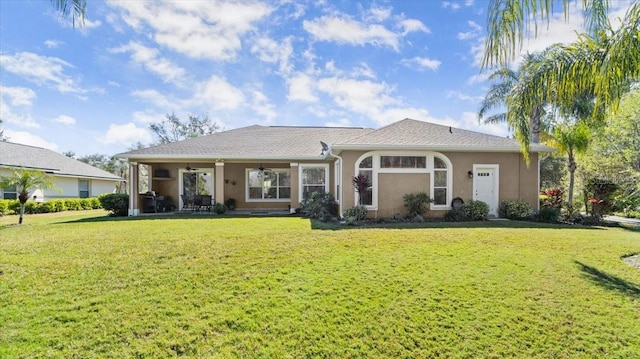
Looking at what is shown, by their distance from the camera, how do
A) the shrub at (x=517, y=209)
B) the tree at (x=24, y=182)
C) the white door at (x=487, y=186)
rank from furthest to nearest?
the white door at (x=487, y=186), the shrub at (x=517, y=209), the tree at (x=24, y=182)

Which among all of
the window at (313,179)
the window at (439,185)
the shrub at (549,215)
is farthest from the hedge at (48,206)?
the shrub at (549,215)

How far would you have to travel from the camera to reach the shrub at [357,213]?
11.4 meters

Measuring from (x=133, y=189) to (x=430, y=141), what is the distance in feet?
44.9

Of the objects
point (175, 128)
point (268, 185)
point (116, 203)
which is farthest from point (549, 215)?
point (175, 128)

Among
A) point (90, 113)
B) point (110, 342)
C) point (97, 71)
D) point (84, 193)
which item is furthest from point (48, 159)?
point (110, 342)

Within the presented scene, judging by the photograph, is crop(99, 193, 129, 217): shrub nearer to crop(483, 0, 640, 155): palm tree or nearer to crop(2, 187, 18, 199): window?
crop(2, 187, 18, 199): window

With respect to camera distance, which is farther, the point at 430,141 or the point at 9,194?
the point at 9,194

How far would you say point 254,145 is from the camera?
16.0m

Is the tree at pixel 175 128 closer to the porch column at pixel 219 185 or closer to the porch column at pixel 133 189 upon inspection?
the porch column at pixel 133 189

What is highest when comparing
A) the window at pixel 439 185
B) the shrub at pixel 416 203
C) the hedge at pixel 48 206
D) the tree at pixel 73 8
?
the tree at pixel 73 8

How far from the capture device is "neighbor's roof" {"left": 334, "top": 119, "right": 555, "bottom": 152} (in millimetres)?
11602

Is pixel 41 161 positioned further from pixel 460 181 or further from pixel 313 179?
pixel 460 181

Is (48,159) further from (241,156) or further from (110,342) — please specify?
(110,342)

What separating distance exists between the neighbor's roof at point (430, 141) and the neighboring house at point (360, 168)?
0.04 m
